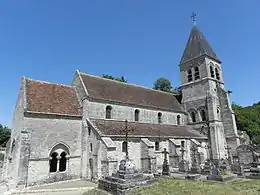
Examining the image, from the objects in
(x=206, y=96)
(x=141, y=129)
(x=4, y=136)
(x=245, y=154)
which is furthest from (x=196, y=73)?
(x=4, y=136)

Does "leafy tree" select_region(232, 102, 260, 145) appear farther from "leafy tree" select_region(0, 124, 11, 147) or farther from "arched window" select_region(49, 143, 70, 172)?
"leafy tree" select_region(0, 124, 11, 147)

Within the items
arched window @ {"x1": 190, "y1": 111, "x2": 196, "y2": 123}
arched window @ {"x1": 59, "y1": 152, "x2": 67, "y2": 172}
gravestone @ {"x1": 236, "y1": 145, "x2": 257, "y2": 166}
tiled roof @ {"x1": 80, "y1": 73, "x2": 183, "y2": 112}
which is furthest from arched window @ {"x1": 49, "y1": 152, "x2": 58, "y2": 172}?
gravestone @ {"x1": 236, "y1": 145, "x2": 257, "y2": 166}

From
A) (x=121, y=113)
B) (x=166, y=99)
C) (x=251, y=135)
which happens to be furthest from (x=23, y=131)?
(x=251, y=135)

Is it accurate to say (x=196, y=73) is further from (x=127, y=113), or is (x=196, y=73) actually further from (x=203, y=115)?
(x=127, y=113)

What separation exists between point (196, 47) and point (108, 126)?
820 inches

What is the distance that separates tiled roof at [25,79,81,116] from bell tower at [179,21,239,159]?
17650 mm

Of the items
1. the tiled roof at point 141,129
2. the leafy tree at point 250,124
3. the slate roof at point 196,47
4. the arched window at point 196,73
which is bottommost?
the tiled roof at point 141,129

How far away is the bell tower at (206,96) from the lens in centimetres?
2644

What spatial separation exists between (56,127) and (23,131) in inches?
115

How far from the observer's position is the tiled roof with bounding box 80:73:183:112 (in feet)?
75.6

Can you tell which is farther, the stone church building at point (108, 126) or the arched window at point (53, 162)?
the arched window at point (53, 162)

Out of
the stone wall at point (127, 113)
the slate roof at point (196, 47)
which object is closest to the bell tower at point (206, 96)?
the slate roof at point (196, 47)

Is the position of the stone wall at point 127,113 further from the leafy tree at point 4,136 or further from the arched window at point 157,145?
the leafy tree at point 4,136

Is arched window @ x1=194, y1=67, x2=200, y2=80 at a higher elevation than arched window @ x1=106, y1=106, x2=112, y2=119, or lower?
higher
